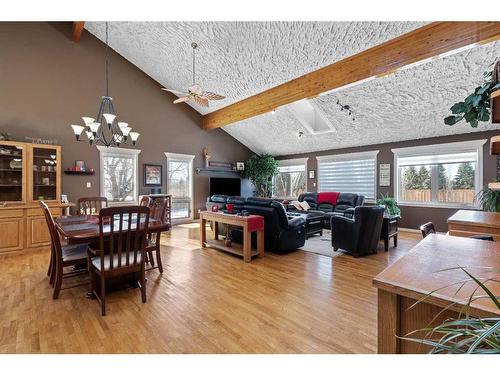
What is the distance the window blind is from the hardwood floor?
13.0 feet

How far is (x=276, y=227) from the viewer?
413 centimetres

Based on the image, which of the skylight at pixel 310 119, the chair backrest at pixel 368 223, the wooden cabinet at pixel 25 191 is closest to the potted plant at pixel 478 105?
the chair backrest at pixel 368 223

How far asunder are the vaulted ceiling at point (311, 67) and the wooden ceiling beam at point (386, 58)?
13 cm

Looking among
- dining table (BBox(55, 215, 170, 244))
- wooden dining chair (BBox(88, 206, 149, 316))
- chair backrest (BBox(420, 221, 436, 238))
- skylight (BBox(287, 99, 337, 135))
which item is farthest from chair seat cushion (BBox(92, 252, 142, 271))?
skylight (BBox(287, 99, 337, 135))

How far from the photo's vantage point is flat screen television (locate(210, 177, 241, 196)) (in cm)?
802

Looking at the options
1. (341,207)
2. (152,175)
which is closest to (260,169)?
(341,207)

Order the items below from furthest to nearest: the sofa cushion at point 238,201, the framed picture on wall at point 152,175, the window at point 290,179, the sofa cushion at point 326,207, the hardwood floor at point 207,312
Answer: the window at point 290,179 < the sofa cushion at point 326,207 < the framed picture on wall at point 152,175 < the sofa cushion at point 238,201 < the hardwood floor at point 207,312

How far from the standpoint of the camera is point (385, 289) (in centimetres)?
98

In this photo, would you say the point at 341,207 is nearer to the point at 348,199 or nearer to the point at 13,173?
the point at 348,199

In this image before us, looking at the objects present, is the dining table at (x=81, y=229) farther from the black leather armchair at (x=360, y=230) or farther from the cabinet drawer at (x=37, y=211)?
the black leather armchair at (x=360, y=230)

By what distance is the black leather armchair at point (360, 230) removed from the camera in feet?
13.0

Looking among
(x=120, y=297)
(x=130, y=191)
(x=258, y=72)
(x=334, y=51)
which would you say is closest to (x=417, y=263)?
(x=120, y=297)

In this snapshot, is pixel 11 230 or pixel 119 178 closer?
pixel 11 230

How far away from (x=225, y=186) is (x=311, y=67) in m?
4.69
